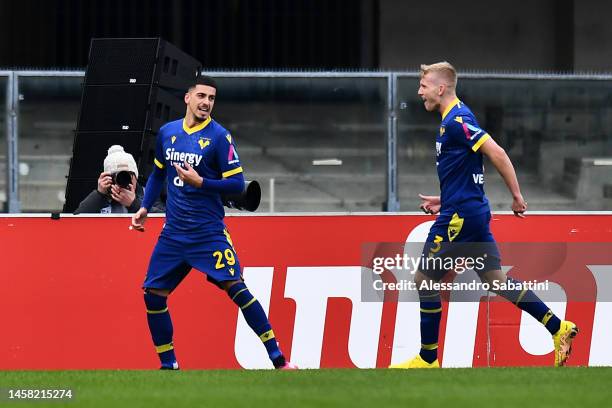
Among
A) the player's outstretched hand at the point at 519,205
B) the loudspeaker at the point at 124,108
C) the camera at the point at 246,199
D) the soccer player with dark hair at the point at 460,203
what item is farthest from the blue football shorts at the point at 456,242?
the loudspeaker at the point at 124,108

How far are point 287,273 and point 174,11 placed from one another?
394 inches

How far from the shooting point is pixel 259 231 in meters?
11.6

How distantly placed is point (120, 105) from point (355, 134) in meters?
3.11

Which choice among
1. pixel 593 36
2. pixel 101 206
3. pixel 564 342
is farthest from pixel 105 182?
pixel 593 36

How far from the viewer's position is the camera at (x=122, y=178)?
11.7 metres

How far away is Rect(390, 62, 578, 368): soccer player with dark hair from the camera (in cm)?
997

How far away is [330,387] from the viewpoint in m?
8.23

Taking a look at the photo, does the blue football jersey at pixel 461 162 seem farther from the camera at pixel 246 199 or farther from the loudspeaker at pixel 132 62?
the loudspeaker at pixel 132 62

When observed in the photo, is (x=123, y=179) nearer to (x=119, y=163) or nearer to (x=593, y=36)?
(x=119, y=163)

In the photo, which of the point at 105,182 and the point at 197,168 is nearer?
the point at 197,168

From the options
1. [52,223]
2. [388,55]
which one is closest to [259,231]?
[52,223]

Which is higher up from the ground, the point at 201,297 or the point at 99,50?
the point at 99,50

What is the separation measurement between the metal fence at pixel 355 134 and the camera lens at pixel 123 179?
3.56 m

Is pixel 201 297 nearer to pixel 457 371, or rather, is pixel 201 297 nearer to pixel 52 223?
pixel 52 223
